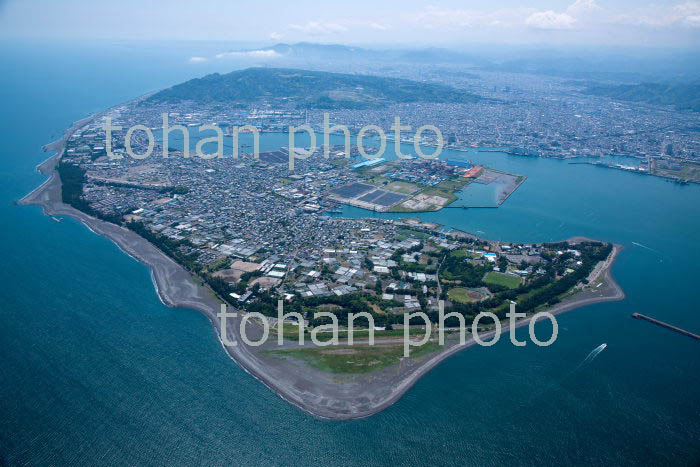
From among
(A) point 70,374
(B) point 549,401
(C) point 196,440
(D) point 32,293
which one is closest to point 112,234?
(D) point 32,293

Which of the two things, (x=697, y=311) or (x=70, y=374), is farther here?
(x=697, y=311)

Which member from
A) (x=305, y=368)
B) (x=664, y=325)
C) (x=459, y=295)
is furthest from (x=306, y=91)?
(x=664, y=325)

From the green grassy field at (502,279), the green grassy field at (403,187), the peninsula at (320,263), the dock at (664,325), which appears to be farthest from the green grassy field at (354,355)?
the green grassy field at (403,187)

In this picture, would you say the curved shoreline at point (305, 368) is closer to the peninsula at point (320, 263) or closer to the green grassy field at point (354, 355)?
the peninsula at point (320, 263)

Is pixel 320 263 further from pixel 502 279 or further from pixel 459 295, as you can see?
pixel 502 279

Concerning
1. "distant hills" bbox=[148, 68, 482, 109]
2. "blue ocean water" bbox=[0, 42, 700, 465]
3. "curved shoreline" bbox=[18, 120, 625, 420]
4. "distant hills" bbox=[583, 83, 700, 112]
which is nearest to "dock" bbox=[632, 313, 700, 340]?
"blue ocean water" bbox=[0, 42, 700, 465]

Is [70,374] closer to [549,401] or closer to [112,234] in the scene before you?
[112,234]

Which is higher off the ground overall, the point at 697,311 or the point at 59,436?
the point at 697,311
